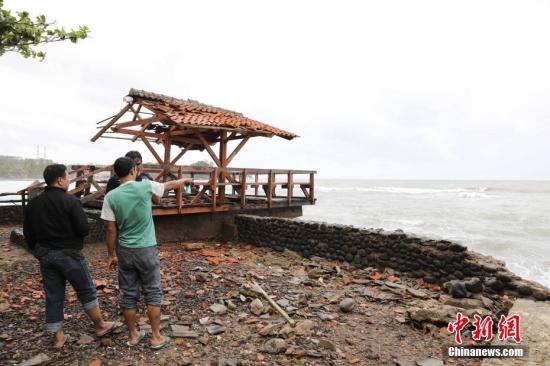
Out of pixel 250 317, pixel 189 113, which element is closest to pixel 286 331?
pixel 250 317

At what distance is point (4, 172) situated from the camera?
6650cm

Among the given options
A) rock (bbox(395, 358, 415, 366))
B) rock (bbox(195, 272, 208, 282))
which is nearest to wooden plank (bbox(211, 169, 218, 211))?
rock (bbox(195, 272, 208, 282))

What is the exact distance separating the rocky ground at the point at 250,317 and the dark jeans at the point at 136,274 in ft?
1.78

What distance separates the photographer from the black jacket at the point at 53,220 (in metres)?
3.12

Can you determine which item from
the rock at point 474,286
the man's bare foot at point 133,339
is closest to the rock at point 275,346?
the man's bare foot at point 133,339

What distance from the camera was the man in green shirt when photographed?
10.6 ft

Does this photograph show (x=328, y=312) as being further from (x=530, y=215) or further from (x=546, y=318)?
(x=530, y=215)

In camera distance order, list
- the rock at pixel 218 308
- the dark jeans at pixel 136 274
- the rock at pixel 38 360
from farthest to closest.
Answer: the rock at pixel 218 308
the dark jeans at pixel 136 274
the rock at pixel 38 360

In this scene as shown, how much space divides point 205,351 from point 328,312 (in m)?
2.06

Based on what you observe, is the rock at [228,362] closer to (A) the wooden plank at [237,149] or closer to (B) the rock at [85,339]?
(B) the rock at [85,339]

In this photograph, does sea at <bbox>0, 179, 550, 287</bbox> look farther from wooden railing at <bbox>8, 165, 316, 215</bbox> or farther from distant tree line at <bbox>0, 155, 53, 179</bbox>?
distant tree line at <bbox>0, 155, 53, 179</bbox>

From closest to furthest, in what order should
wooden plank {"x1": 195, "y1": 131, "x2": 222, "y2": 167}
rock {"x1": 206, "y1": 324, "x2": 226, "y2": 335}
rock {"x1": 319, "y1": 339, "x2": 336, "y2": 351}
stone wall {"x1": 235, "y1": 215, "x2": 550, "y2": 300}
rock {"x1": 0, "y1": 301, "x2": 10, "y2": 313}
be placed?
rock {"x1": 319, "y1": 339, "x2": 336, "y2": 351}
rock {"x1": 206, "y1": 324, "x2": 226, "y2": 335}
rock {"x1": 0, "y1": 301, "x2": 10, "y2": 313}
stone wall {"x1": 235, "y1": 215, "x2": 550, "y2": 300}
wooden plank {"x1": 195, "y1": 131, "x2": 222, "y2": 167}

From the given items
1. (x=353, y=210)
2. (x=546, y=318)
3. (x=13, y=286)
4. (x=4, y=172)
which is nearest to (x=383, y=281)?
(x=546, y=318)

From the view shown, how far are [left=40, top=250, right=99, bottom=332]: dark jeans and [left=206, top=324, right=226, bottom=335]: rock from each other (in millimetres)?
1376
